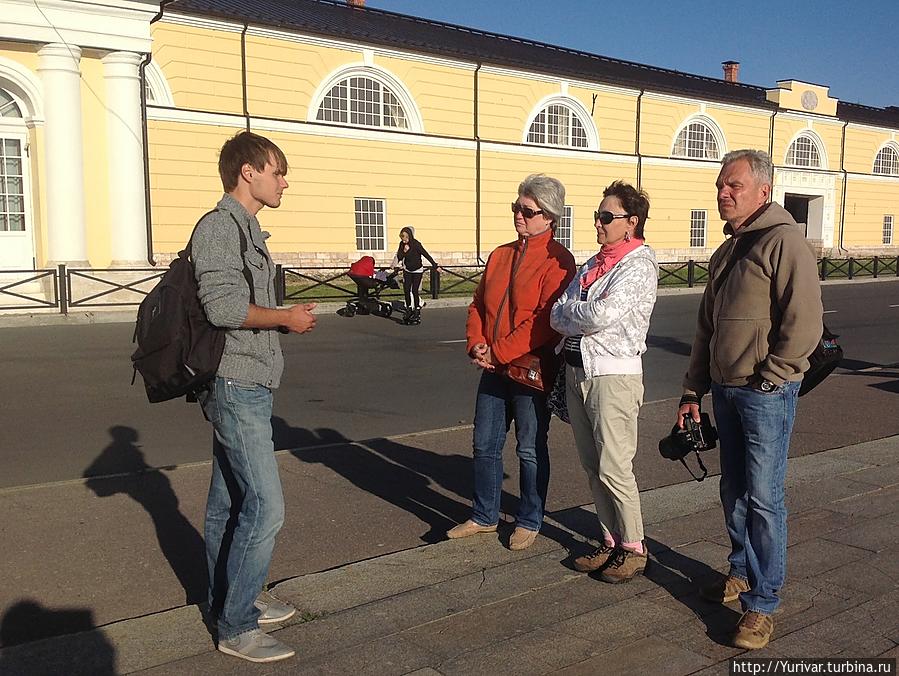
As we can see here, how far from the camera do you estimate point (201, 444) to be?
7297mm

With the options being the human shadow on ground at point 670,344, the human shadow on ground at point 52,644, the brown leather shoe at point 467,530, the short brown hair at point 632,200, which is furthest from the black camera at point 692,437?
the human shadow on ground at point 670,344

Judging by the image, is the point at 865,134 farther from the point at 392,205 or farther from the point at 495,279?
the point at 495,279

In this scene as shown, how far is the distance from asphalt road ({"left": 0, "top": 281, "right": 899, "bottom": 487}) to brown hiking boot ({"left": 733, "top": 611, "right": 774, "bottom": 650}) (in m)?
4.53

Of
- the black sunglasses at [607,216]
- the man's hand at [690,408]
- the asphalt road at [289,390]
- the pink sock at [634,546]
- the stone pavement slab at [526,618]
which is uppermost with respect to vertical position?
the black sunglasses at [607,216]

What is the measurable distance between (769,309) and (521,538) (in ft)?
6.08

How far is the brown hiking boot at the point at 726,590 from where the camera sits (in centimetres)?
394

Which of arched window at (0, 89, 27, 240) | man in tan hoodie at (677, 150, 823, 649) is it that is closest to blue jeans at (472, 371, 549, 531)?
man in tan hoodie at (677, 150, 823, 649)

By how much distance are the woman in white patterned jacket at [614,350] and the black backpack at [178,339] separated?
1711 mm

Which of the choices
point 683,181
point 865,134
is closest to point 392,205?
point 683,181

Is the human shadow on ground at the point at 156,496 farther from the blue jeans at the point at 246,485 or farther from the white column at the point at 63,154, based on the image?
the white column at the point at 63,154

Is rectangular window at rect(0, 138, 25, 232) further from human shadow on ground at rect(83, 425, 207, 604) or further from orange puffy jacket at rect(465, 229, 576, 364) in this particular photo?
orange puffy jacket at rect(465, 229, 576, 364)

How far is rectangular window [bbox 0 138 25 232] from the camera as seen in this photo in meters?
18.8

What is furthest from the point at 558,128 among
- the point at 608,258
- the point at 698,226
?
the point at 608,258

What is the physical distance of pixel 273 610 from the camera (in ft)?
12.3
